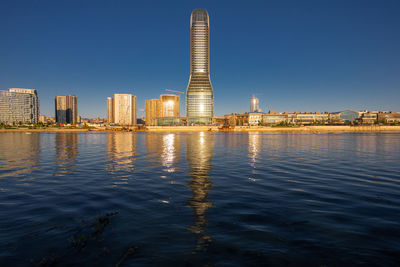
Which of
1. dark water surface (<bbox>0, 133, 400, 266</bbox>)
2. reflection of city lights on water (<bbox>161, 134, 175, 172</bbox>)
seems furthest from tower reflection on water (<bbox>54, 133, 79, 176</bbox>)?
reflection of city lights on water (<bbox>161, 134, 175, 172</bbox>)

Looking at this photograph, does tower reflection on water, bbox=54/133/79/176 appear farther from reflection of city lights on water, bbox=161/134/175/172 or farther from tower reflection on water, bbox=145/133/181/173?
reflection of city lights on water, bbox=161/134/175/172

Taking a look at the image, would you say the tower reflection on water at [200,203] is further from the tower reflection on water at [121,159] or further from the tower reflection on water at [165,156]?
the tower reflection on water at [121,159]

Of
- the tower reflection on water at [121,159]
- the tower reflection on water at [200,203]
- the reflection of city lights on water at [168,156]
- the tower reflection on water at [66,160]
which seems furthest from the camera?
the reflection of city lights on water at [168,156]

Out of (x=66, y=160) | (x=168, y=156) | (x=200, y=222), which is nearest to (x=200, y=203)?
(x=200, y=222)

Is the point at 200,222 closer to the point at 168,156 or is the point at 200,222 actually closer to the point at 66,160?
the point at 168,156

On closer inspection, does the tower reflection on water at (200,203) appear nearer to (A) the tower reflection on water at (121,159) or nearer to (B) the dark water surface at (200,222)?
(B) the dark water surface at (200,222)

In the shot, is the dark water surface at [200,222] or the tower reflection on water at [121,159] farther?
the tower reflection on water at [121,159]

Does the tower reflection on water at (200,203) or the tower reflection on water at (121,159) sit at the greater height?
the tower reflection on water at (200,203)

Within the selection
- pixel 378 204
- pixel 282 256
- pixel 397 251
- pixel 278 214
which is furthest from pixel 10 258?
pixel 378 204

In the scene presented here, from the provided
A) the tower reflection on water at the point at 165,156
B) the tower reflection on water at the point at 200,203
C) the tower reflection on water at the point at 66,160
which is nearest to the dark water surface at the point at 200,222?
the tower reflection on water at the point at 200,203

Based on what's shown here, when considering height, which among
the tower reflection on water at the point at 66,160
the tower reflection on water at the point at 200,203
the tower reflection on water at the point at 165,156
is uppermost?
the tower reflection on water at the point at 200,203

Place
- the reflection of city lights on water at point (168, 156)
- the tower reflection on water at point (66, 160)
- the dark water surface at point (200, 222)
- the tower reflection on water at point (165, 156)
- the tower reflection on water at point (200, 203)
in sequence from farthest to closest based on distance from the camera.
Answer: the reflection of city lights on water at point (168, 156) < the tower reflection on water at point (165, 156) < the tower reflection on water at point (66, 160) < the tower reflection on water at point (200, 203) < the dark water surface at point (200, 222)

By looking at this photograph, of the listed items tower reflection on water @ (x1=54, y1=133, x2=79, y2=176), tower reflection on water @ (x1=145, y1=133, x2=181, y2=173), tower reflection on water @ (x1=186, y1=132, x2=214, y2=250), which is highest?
tower reflection on water @ (x1=186, y1=132, x2=214, y2=250)

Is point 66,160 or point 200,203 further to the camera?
point 66,160
